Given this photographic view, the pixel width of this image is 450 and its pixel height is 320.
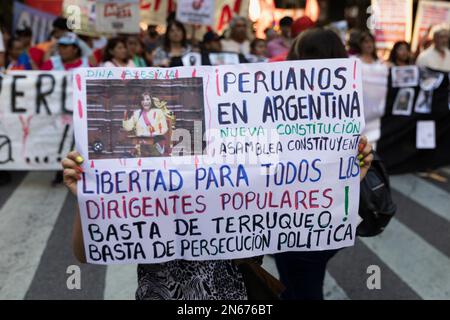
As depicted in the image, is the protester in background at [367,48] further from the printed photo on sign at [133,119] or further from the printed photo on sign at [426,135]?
the printed photo on sign at [133,119]

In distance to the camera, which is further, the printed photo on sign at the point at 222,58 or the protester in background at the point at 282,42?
the protester in background at the point at 282,42

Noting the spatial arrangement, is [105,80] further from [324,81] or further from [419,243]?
[419,243]

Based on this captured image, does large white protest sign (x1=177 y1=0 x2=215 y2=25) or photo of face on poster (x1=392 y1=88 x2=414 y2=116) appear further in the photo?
large white protest sign (x1=177 y1=0 x2=215 y2=25)

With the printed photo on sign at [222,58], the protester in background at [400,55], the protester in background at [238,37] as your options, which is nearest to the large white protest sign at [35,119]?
the printed photo on sign at [222,58]

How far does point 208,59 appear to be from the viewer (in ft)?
24.3

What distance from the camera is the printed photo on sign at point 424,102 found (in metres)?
7.57

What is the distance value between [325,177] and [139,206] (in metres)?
0.74

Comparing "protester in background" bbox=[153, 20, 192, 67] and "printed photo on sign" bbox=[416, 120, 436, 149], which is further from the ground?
"protester in background" bbox=[153, 20, 192, 67]

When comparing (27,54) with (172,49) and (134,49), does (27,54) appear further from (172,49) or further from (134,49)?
(172,49)

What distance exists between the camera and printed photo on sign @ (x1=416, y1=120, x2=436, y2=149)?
7.63 metres

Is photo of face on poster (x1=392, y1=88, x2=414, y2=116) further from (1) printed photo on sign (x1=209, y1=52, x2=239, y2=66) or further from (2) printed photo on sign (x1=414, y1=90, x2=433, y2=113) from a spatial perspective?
(1) printed photo on sign (x1=209, y1=52, x2=239, y2=66)

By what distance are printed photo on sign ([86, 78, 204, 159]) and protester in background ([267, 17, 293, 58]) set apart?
6.50 m

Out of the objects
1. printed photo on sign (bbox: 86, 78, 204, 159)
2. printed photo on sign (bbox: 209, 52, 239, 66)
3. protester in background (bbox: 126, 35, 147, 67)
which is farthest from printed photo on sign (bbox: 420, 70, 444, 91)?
printed photo on sign (bbox: 86, 78, 204, 159)

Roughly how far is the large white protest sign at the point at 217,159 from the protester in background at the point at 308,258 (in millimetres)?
264
